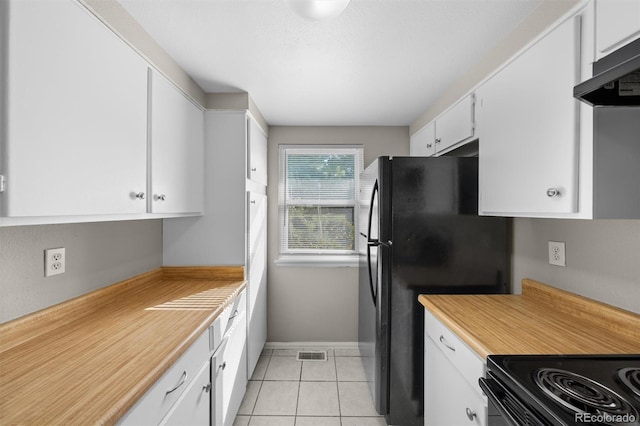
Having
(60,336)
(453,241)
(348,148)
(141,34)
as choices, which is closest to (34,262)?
(60,336)

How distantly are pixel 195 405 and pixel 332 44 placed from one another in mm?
1868

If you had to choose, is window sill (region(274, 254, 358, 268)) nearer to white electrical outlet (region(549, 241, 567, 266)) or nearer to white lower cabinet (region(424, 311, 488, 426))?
white lower cabinet (region(424, 311, 488, 426))

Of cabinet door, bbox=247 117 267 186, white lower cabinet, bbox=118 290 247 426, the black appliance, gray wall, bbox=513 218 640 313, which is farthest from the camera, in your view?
cabinet door, bbox=247 117 267 186

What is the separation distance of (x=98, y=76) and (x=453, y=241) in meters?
1.95

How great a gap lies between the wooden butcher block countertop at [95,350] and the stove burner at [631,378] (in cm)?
136

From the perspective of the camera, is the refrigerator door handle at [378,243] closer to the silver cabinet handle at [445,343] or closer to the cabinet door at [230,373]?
the silver cabinet handle at [445,343]

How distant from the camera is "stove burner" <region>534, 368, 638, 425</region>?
2.57 feet

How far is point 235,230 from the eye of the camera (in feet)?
8.04

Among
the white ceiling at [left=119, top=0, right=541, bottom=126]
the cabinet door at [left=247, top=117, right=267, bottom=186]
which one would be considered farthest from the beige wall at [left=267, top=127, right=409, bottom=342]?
the white ceiling at [left=119, top=0, right=541, bottom=126]

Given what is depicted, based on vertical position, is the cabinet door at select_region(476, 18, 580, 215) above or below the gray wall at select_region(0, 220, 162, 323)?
above

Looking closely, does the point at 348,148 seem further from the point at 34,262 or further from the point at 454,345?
the point at 34,262

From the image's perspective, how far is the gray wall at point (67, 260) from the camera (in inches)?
47.1

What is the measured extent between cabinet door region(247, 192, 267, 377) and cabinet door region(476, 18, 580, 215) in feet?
5.53

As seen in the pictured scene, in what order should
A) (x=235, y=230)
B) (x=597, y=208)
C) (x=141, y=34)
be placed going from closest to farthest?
(x=597, y=208)
(x=141, y=34)
(x=235, y=230)
